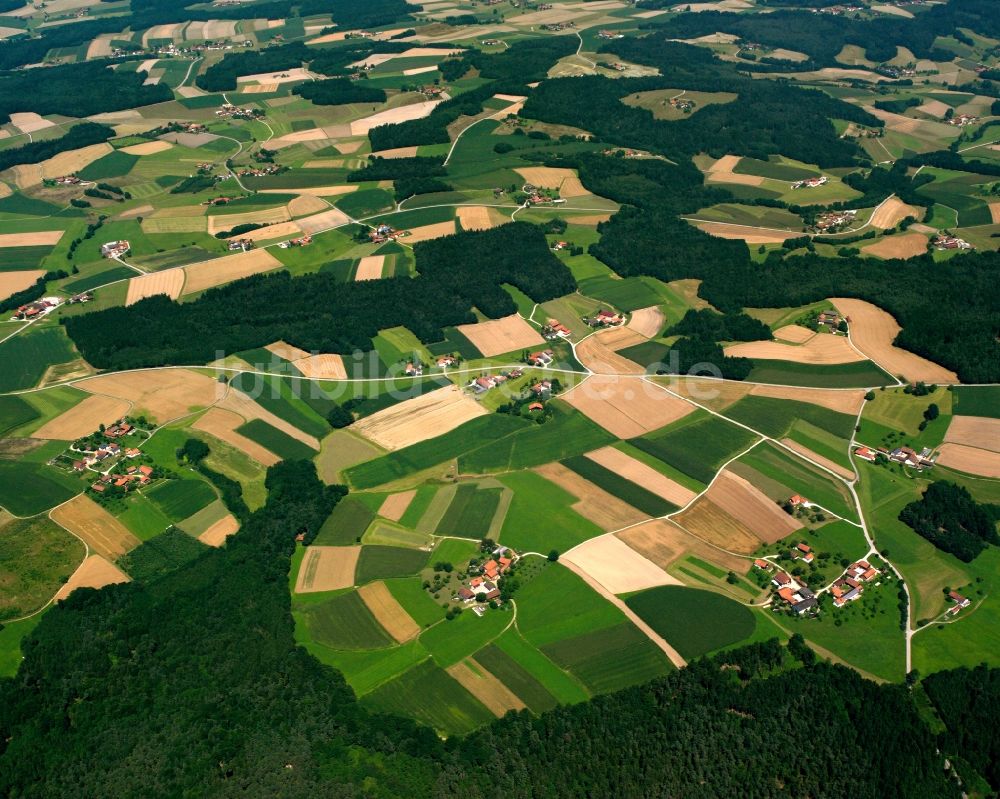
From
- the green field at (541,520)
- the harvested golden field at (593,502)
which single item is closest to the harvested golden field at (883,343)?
the harvested golden field at (593,502)

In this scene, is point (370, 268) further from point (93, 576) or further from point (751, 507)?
point (751, 507)

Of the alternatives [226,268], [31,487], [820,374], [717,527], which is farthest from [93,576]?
[820,374]

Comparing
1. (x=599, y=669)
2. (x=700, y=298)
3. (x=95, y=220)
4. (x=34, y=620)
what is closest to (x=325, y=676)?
(x=599, y=669)

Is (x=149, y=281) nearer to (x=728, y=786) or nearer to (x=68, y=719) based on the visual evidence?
(x=68, y=719)

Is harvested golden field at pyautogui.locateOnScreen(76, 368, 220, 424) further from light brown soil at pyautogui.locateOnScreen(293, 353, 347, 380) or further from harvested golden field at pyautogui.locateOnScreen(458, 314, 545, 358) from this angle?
harvested golden field at pyautogui.locateOnScreen(458, 314, 545, 358)

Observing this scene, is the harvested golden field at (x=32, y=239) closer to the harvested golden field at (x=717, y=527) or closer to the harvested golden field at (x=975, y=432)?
the harvested golden field at (x=717, y=527)

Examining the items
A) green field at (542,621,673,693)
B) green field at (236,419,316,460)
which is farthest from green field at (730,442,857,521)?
green field at (236,419,316,460)
